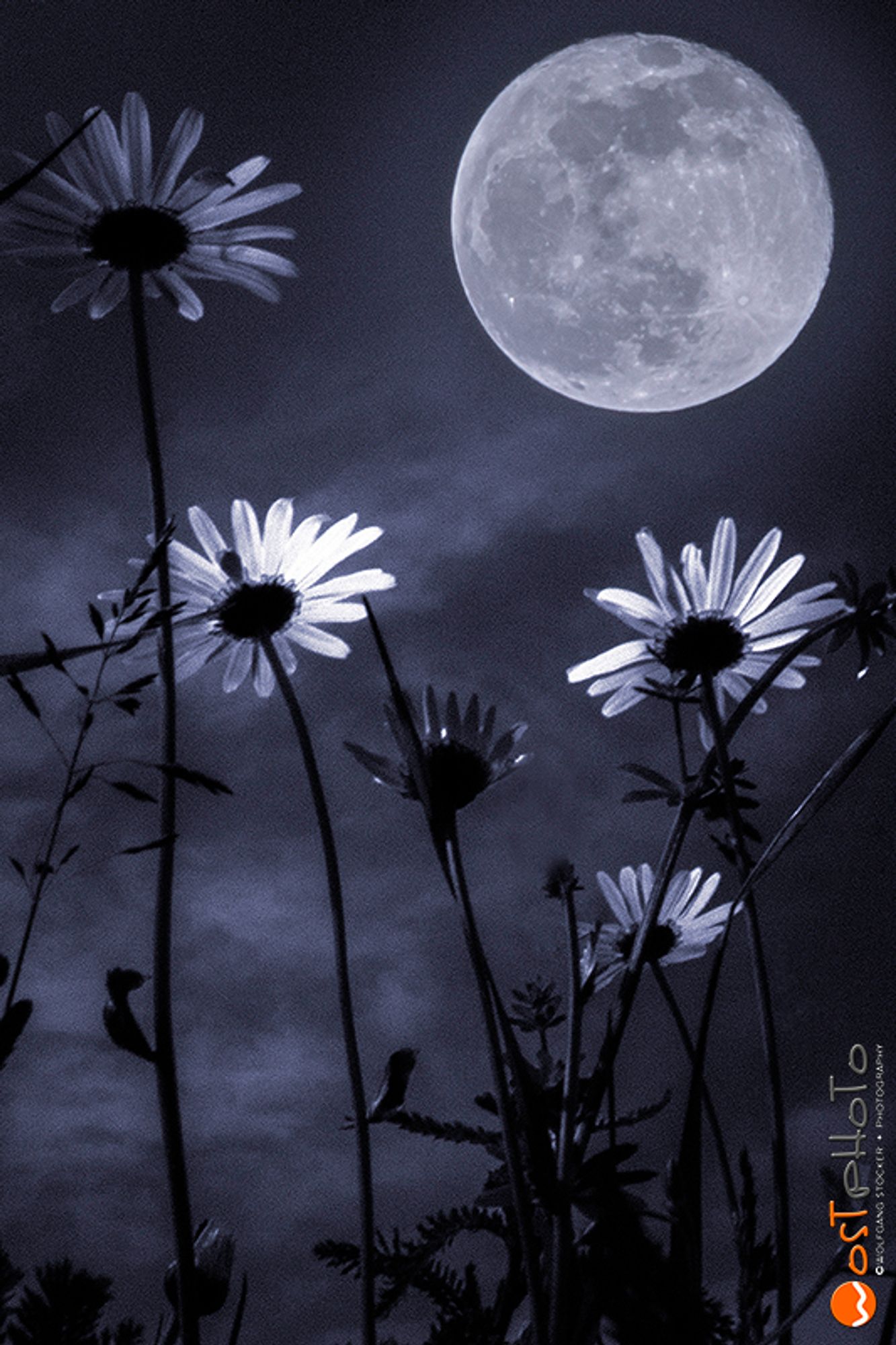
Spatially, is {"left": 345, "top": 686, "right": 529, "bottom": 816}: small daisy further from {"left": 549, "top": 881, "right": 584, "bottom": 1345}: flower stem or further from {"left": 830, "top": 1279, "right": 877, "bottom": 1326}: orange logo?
{"left": 830, "top": 1279, "right": 877, "bottom": 1326}: orange logo

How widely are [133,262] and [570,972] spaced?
980mm

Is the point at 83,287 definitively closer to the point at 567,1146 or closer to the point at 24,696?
the point at 24,696

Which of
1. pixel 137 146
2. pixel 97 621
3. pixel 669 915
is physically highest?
pixel 137 146

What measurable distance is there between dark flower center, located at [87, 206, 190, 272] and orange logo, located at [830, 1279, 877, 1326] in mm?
1400

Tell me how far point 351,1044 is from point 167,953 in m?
0.18

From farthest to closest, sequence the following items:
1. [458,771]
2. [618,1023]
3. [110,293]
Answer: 1. [110,293]
2. [458,771]
3. [618,1023]

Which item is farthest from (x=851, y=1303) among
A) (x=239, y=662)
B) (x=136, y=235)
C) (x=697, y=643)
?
(x=136, y=235)

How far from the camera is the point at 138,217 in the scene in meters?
1.60

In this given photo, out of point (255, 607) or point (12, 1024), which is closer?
point (12, 1024)

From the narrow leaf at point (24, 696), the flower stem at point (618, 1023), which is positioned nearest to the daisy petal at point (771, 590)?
the flower stem at point (618, 1023)

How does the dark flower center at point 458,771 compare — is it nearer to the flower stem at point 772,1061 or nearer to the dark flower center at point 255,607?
the flower stem at point 772,1061

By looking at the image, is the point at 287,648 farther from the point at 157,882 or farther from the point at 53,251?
the point at 157,882

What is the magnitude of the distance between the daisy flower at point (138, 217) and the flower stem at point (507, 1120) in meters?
1.00

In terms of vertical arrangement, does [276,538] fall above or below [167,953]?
above
